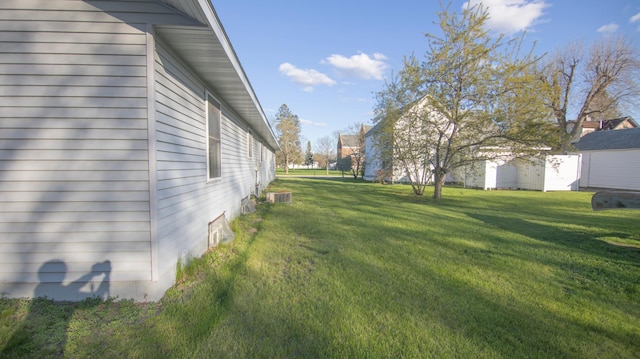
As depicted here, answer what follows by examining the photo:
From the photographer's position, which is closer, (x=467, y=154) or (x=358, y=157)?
(x=467, y=154)

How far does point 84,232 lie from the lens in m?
2.77

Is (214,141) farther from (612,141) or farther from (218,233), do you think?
(612,141)

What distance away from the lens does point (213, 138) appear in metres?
5.08

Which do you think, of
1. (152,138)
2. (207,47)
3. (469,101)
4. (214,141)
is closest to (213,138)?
(214,141)

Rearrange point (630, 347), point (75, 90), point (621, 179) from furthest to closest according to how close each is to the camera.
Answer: point (621, 179) → point (75, 90) → point (630, 347)

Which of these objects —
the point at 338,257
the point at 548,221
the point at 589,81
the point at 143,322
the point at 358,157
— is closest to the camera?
the point at 143,322

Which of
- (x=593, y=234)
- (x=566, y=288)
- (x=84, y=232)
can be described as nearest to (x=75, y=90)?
(x=84, y=232)

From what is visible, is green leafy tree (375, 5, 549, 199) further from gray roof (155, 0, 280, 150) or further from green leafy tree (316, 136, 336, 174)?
green leafy tree (316, 136, 336, 174)

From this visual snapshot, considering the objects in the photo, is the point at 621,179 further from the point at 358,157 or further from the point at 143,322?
the point at 143,322

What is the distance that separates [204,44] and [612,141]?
25.8 m

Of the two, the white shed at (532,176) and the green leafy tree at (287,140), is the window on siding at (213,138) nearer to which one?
the white shed at (532,176)

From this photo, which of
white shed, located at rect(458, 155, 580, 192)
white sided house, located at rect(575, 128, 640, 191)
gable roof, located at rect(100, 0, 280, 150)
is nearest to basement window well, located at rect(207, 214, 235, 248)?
gable roof, located at rect(100, 0, 280, 150)

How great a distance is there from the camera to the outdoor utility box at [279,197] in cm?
1007

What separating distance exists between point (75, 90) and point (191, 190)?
1646 mm
